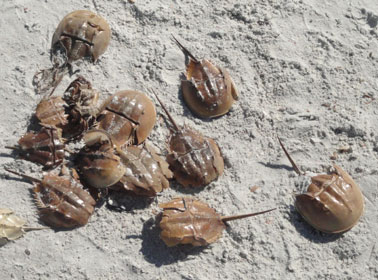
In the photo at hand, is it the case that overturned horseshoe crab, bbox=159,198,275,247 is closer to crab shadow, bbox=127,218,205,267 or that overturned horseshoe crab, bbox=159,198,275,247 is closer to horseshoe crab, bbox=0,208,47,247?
crab shadow, bbox=127,218,205,267

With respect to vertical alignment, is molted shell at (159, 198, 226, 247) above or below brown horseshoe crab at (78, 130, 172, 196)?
below

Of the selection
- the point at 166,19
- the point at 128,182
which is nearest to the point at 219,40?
the point at 166,19

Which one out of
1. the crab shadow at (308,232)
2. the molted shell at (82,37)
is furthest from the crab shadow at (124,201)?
the molted shell at (82,37)

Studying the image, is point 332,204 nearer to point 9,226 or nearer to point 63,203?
point 63,203

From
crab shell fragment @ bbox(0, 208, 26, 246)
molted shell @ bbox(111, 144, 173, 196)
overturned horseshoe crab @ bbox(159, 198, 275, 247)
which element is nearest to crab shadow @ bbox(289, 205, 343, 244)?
overturned horseshoe crab @ bbox(159, 198, 275, 247)

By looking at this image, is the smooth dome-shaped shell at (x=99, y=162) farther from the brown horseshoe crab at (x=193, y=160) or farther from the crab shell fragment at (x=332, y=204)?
the crab shell fragment at (x=332, y=204)

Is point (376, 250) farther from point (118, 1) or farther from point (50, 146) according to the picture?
point (118, 1)
